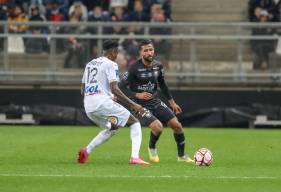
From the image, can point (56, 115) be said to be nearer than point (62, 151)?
No

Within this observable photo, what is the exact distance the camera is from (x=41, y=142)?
65.2 feet

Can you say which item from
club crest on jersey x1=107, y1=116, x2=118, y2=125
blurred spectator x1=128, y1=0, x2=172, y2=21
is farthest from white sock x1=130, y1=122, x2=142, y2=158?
blurred spectator x1=128, y1=0, x2=172, y2=21

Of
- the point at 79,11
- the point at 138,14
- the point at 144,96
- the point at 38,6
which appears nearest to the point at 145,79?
the point at 144,96

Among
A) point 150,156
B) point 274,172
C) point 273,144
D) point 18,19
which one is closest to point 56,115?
point 18,19

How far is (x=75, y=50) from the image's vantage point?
85.5 ft

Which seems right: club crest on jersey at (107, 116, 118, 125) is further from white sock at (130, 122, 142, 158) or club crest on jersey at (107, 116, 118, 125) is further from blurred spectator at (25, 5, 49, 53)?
blurred spectator at (25, 5, 49, 53)

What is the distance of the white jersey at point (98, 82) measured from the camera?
14.8 m

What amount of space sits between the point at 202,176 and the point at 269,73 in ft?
43.0

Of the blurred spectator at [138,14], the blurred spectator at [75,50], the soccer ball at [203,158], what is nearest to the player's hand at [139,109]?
the soccer ball at [203,158]

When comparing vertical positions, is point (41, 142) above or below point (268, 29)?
below

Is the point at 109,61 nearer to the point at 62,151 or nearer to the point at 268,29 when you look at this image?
the point at 62,151

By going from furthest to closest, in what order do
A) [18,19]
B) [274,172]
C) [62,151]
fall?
[18,19], [62,151], [274,172]

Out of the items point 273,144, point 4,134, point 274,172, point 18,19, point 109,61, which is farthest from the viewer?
point 18,19

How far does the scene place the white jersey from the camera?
48.6 ft
